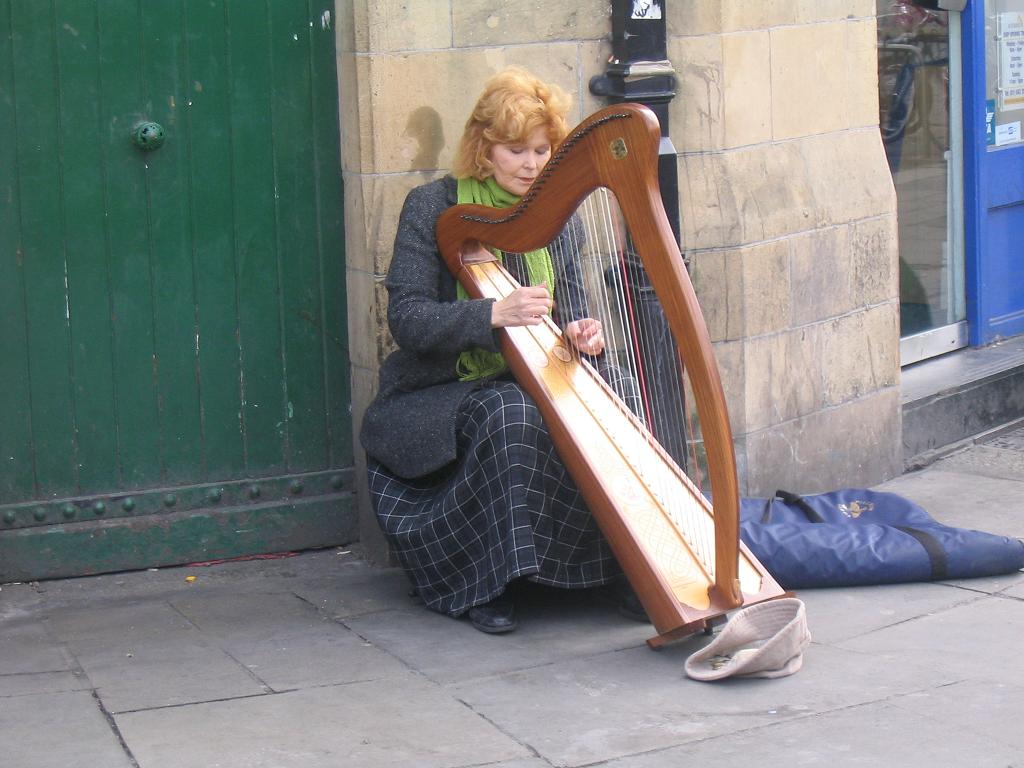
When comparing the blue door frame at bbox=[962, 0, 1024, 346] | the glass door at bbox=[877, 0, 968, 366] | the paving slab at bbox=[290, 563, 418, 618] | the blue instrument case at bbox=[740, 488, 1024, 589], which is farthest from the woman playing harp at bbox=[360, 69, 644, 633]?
the blue door frame at bbox=[962, 0, 1024, 346]

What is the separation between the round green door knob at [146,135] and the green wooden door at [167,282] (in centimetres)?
1

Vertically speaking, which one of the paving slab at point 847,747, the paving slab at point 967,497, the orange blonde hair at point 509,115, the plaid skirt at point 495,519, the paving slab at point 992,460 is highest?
the orange blonde hair at point 509,115

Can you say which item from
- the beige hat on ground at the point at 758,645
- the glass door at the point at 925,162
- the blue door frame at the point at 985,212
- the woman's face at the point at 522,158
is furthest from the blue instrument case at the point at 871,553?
the blue door frame at the point at 985,212

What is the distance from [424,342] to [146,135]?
99cm

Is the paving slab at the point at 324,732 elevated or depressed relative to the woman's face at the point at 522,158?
depressed

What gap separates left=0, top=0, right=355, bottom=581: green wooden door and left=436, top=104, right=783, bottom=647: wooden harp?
2.25 ft

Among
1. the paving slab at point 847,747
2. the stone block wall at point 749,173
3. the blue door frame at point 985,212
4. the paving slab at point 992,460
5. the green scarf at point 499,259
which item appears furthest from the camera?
the blue door frame at point 985,212

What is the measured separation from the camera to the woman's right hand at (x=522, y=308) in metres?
3.70

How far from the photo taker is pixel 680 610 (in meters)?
3.46

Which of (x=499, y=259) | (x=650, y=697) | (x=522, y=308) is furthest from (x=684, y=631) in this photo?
(x=499, y=259)

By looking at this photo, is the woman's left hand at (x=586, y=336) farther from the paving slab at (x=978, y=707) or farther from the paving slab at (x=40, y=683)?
the paving slab at (x=40, y=683)

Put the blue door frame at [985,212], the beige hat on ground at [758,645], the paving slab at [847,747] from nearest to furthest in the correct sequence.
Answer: the paving slab at [847,747] < the beige hat on ground at [758,645] < the blue door frame at [985,212]

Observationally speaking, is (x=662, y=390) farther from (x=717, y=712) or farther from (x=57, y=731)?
(x=57, y=731)

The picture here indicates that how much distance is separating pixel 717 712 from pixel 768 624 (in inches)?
11.7
